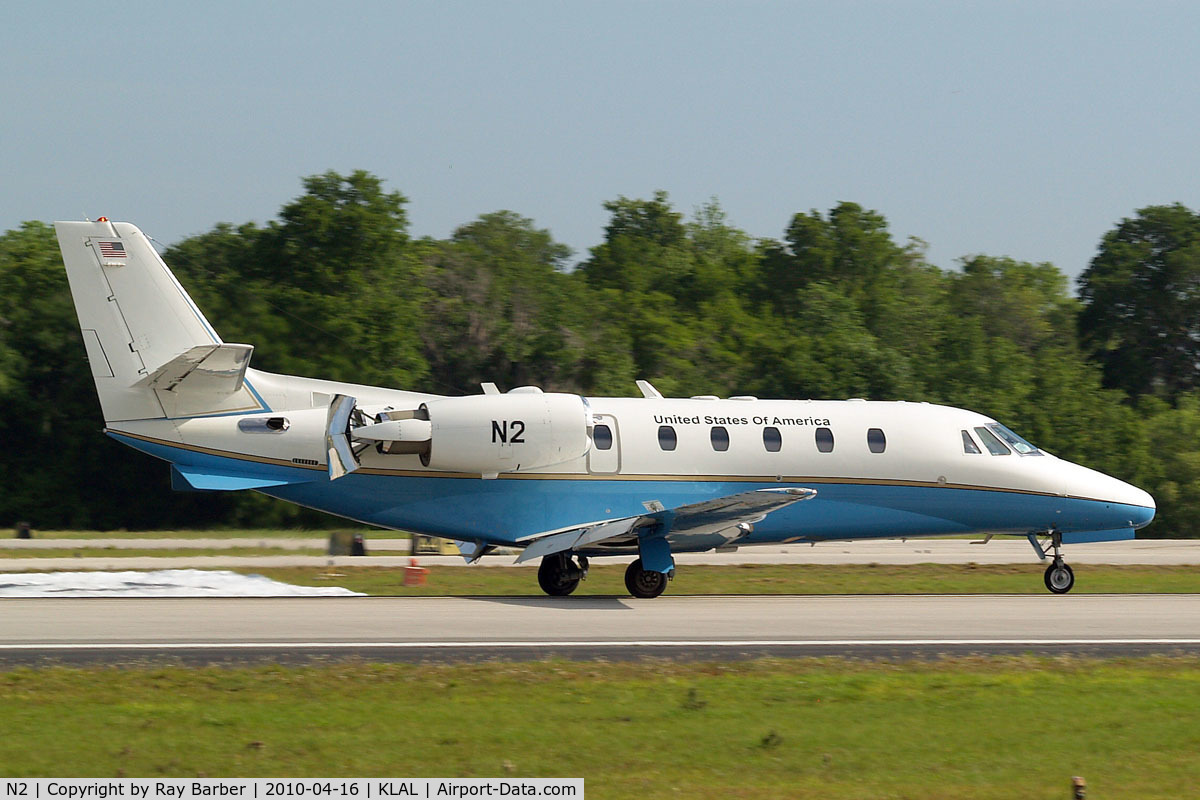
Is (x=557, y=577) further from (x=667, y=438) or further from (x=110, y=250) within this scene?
(x=110, y=250)

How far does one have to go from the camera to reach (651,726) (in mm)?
11133

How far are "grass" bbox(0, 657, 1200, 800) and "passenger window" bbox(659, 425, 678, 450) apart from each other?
319 inches

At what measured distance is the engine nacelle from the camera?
69.4 ft

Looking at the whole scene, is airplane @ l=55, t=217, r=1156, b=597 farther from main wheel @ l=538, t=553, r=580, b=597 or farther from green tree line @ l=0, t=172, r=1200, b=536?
green tree line @ l=0, t=172, r=1200, b=536

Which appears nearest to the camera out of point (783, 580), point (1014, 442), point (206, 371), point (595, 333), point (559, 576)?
point (206, 371)

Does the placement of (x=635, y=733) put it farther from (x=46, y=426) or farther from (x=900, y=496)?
(x=46, y=426)

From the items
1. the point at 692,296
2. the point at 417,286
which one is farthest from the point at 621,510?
the point at 692,296

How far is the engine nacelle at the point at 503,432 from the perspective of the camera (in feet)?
69.4

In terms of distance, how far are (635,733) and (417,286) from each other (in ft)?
134

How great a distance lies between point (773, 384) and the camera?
161 feet

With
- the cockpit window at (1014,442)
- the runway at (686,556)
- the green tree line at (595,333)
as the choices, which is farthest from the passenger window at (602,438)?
the green tree line at (595,333)

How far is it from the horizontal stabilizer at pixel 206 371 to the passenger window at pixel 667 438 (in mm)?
7013

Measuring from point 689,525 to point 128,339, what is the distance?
9648 millimetres

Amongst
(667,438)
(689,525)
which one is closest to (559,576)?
(689,525)
